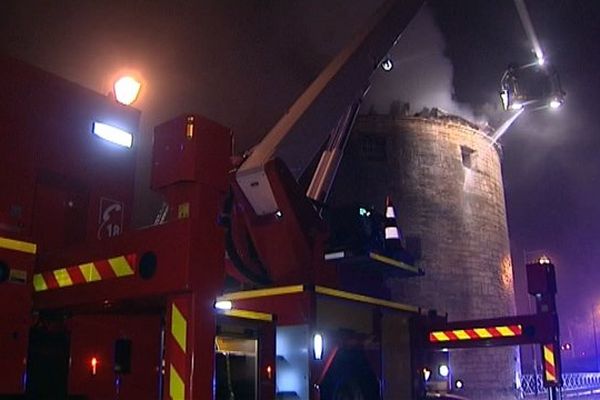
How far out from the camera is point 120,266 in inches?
110

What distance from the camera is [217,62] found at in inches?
370

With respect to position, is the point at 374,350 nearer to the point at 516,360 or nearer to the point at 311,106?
the point at 311,106

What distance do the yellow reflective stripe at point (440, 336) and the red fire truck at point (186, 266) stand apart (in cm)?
8

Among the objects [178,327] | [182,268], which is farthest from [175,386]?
[182,268]

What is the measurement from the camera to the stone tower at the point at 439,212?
19922 millimetres

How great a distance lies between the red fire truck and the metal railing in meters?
17.1

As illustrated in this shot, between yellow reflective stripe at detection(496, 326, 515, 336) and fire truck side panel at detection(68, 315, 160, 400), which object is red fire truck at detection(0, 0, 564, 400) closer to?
fire truck side panel at detection(68, 315, 160, 400)

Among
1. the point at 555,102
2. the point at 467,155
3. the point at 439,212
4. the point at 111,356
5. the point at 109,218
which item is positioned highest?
the point at 467,155

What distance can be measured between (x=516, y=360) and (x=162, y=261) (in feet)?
70.6

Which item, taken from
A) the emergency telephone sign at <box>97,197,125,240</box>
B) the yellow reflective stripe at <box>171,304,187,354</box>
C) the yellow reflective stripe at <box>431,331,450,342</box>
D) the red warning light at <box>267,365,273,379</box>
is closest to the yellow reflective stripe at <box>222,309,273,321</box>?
the red warning light at <box>267,365,273,379</box>

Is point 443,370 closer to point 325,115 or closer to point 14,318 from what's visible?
point 325,115

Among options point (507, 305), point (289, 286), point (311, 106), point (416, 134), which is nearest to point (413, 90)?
point (416, 134)

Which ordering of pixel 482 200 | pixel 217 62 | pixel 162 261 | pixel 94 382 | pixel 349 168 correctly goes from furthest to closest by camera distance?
pixel 482 200
pixel 349 168
pixel 217 62
pixel 94 382
pixel 162 261

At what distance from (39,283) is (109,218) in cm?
93
